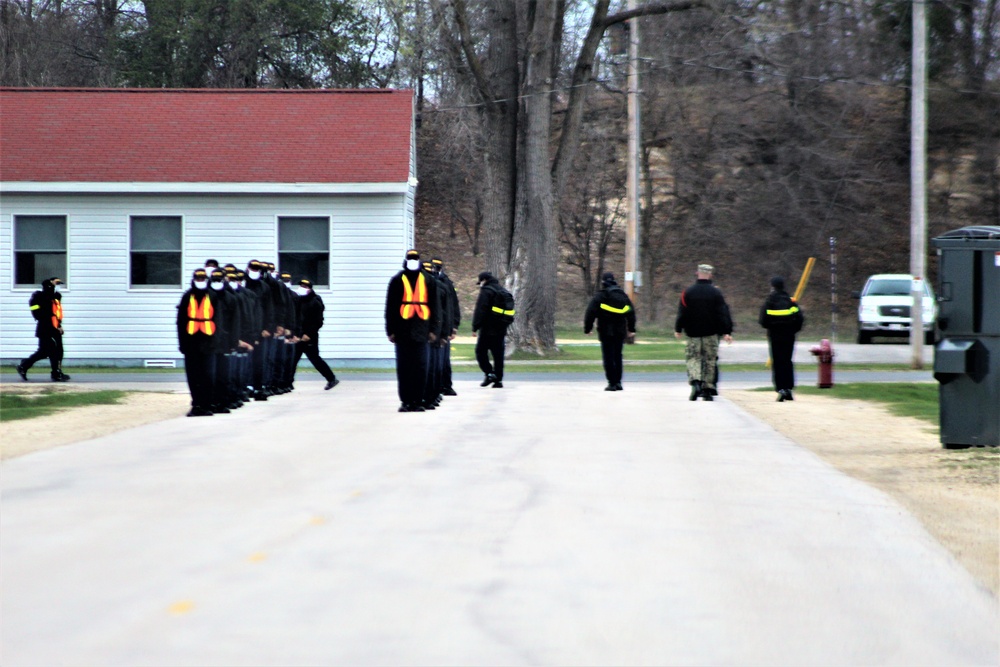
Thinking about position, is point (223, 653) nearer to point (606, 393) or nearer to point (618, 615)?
point (618, 615)

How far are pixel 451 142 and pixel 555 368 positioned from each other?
1063 inches

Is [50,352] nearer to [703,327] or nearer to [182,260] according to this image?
[182,260]

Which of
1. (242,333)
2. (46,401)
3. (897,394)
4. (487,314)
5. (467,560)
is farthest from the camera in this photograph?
(487,314)

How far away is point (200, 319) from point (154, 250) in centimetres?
1207

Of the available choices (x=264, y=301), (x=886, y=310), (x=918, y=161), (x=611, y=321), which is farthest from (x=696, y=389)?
(x=886, y=310)

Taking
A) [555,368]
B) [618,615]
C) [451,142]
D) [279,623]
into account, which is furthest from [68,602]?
[451,142]

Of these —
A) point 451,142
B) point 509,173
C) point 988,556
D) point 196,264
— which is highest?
point 451,142

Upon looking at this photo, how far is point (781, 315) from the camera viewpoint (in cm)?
1864

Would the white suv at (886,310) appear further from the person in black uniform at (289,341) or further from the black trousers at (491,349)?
the person in black uniform at (289,341)

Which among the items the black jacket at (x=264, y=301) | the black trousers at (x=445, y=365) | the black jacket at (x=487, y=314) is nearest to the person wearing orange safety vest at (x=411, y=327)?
the black trousers at (x=445, y=365)

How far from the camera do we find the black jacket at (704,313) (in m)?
18.4

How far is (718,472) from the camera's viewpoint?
36.1 ft

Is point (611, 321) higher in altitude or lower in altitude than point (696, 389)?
higher

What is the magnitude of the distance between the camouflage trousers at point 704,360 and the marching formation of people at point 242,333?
5.59m
